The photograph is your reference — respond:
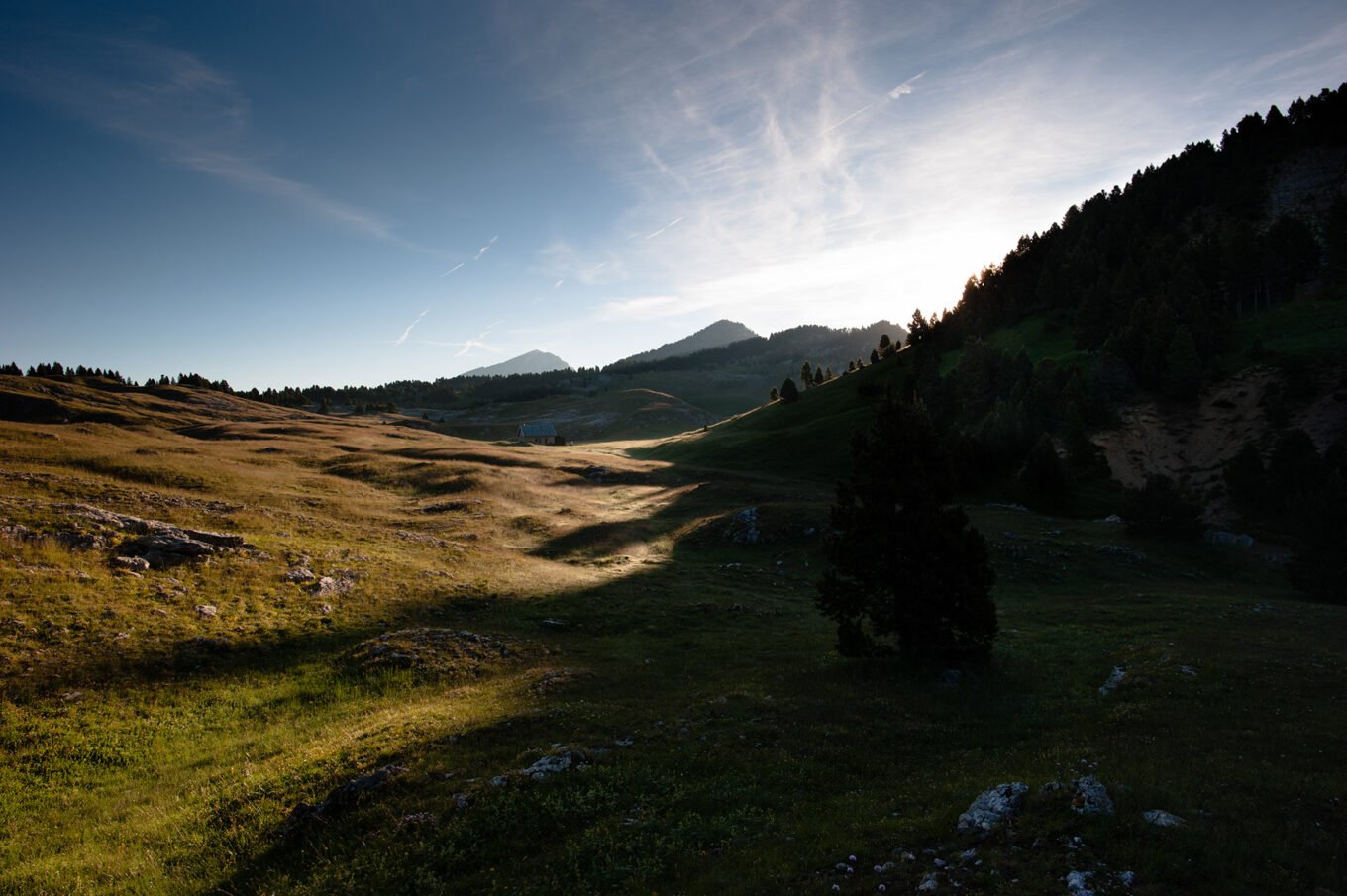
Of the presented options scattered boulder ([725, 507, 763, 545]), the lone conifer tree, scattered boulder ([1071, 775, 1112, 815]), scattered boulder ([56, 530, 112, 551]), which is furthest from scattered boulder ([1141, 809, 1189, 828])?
scattered boulder ([725, 507, 763, 545])

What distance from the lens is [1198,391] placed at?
3130 inches

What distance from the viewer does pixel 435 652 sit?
2625 cm

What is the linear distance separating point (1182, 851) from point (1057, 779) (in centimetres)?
326

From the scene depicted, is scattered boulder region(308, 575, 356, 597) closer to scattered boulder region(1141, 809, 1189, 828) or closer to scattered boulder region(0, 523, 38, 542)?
scattered boulder region(0, 523, 38, 542)

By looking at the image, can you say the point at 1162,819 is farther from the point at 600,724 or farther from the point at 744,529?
the point at 744,529

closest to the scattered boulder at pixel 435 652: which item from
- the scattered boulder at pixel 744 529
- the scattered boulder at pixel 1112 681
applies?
the scattered boulder at pixel 1112 681

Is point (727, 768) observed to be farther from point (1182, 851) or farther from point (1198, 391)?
point (1198, 391)

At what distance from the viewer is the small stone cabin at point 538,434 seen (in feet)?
543

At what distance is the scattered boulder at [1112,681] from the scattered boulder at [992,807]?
12.3 meters

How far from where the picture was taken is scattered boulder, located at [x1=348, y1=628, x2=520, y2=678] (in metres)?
25.0

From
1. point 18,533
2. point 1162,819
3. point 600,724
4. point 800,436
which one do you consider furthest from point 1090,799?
point 800,436

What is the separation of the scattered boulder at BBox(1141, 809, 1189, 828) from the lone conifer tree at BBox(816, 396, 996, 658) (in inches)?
525

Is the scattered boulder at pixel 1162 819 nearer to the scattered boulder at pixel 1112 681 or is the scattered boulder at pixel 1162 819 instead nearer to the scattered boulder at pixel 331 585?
the scattered boulder at pixel 1112 681

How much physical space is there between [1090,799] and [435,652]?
2487cm
